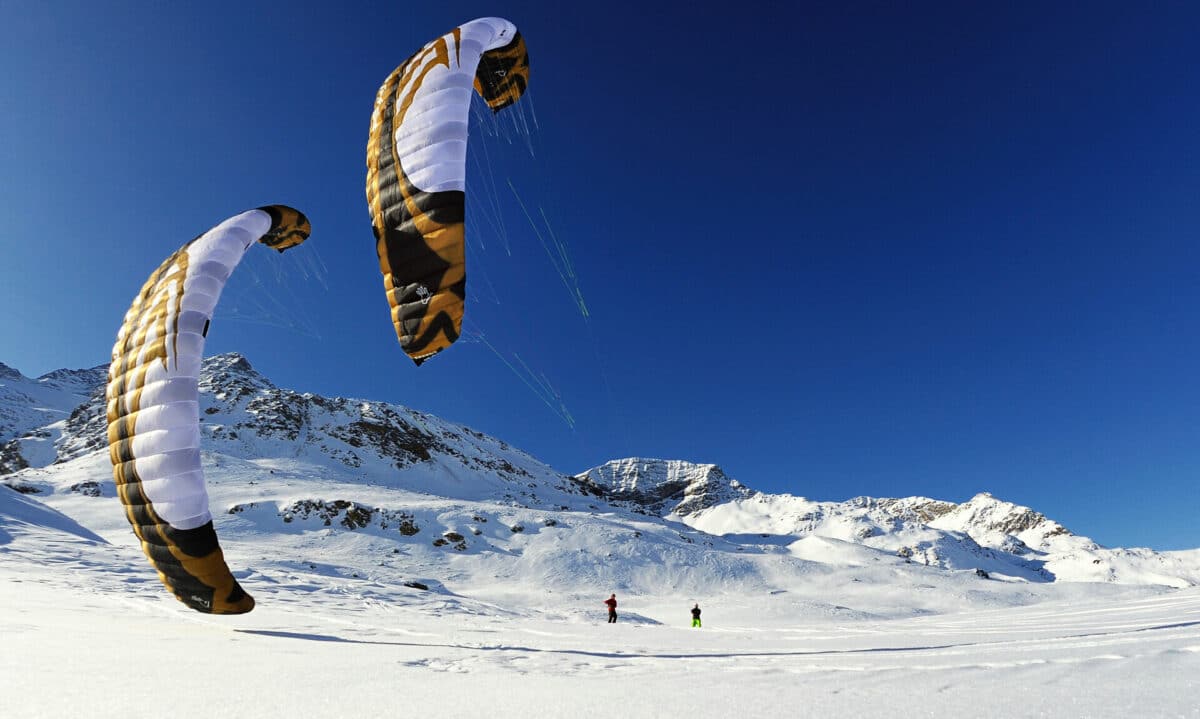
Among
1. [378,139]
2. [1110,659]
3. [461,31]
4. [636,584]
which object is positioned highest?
[461,31]

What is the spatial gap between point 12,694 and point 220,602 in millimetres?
4442

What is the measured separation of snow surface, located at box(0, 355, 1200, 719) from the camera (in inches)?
166

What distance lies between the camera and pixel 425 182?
27.6ft

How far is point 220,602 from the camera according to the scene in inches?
319

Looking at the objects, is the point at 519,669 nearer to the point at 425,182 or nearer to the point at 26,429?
the point at 425,182

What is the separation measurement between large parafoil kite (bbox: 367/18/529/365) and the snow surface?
4.40m

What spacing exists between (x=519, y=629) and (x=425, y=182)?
29.0 feet

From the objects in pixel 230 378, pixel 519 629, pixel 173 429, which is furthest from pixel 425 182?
pixel 230 378

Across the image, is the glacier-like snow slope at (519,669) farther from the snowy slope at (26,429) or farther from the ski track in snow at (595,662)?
the snowy slope at (26,429)

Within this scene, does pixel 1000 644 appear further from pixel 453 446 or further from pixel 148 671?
pixel 453 446

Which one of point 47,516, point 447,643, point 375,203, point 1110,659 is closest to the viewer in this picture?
point 1110,659

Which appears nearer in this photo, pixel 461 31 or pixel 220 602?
pixel 220 602

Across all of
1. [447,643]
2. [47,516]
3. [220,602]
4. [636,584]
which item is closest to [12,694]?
[220,602]

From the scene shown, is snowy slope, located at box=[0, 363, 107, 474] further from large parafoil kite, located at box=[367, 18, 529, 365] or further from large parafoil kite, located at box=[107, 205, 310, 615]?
large parafoil kite, located at box=[367, 18, 529, 365]
